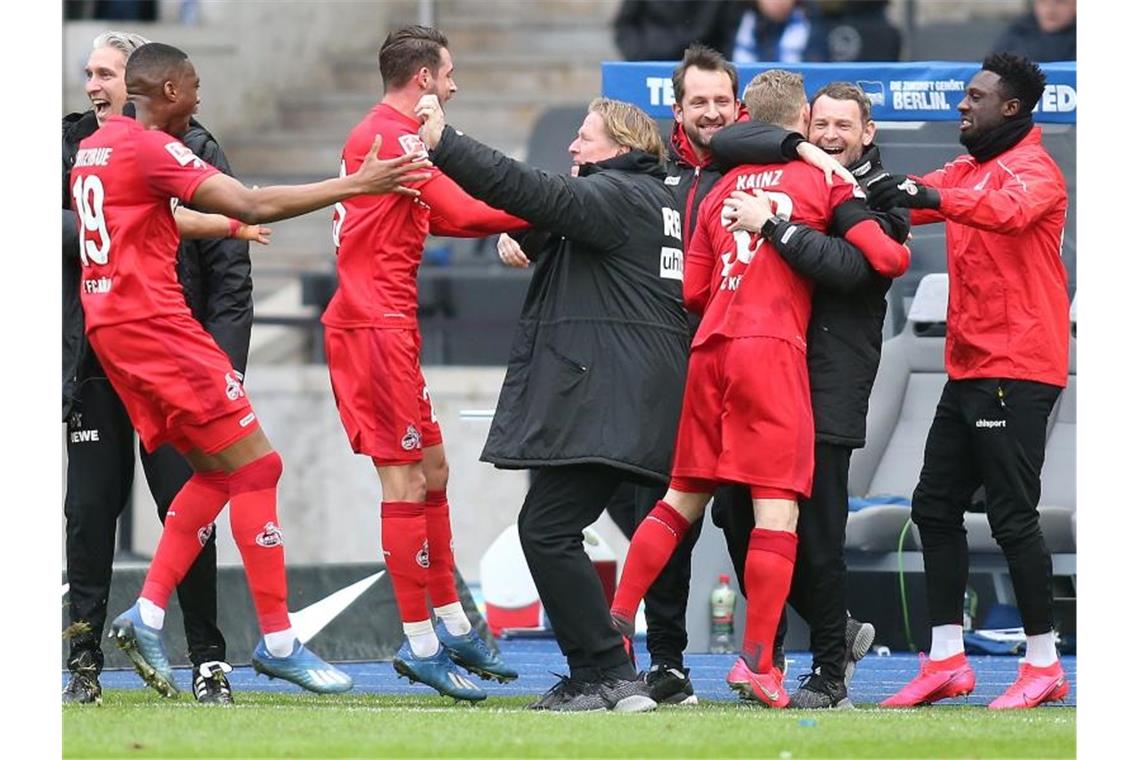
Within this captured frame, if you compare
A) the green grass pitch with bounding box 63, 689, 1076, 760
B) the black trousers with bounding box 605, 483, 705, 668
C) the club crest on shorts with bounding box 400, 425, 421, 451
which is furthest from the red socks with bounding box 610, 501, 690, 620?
the club crest on shorts with bounding box 400, 425, 421, 451

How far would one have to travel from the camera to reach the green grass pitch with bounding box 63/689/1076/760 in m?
5.88

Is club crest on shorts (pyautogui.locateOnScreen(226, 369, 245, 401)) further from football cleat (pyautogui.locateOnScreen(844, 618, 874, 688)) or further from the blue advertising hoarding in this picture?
the blue advertising hoarding

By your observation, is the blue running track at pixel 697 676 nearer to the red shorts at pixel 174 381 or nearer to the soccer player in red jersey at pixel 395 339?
the soccer player in red jersey at pixel 395 339

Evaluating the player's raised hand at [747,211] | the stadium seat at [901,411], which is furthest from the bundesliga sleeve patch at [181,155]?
the stadium seat at [901,411]

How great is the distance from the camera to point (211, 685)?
7.34 metres

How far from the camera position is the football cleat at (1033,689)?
24.3 feet

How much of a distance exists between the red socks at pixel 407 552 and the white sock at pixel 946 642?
1713 mm

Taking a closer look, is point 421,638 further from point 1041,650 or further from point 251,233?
point 1041,650

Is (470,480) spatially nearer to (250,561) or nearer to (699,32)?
(699,32)

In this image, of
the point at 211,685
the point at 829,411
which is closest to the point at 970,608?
the point at 829,411

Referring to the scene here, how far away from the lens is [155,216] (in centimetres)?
695

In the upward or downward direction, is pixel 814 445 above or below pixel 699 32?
below

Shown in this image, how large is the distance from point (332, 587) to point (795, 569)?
2.87 meters
